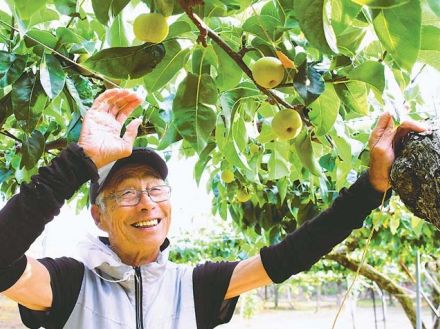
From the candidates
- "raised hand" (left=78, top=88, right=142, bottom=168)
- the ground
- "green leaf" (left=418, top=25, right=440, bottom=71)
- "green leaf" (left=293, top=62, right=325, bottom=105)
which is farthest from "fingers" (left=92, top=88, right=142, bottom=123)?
the ground

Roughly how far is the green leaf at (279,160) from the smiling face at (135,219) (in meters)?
0.33

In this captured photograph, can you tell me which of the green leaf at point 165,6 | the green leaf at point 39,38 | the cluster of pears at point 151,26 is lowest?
the cluster of pears at point 151,26

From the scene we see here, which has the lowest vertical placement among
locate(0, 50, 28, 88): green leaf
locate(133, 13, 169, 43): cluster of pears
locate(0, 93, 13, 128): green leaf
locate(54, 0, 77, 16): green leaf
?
locate(133, 13, 169, 43): cluster of pears

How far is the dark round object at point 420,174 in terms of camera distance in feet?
2.78

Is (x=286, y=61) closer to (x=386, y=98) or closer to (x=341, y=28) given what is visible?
(x=341, y=28)

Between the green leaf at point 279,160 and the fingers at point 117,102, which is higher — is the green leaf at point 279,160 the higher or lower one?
the lower one

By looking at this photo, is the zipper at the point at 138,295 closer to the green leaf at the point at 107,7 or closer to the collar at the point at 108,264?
the collar at the point at 108,264

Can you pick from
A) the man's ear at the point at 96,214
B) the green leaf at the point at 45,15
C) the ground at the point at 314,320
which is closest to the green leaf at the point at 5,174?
the man's ear at the point at 96,214

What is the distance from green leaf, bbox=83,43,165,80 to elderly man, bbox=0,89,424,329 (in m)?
0.23

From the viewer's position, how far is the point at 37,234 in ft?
3.43

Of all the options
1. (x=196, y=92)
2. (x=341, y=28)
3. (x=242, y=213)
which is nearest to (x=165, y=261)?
(x=196, y=92)

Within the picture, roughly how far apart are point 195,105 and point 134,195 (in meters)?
0.57

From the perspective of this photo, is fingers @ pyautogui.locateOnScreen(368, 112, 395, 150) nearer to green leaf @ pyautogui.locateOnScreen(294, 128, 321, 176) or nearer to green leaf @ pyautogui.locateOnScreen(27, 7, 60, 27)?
green leaf @ pyautogui.locateOnScreen(294, 128, 321, 176)

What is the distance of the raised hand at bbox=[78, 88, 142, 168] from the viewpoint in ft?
3.79
